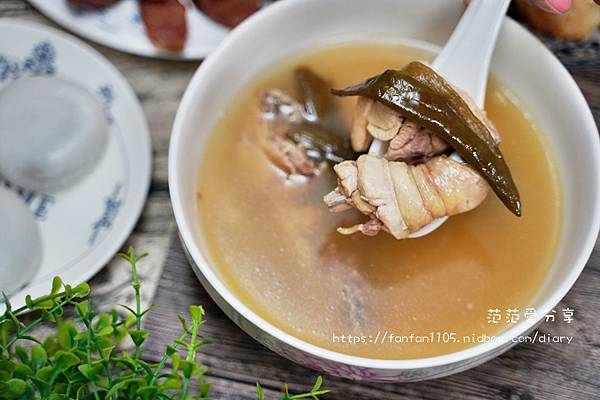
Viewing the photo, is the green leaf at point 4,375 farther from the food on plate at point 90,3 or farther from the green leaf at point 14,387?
the food on plate at point 90,3

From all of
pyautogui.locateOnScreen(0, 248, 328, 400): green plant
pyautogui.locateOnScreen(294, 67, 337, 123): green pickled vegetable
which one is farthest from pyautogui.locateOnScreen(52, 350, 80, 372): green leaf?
pyautogui.locateOnScreen(294, 67, 337, 123): green pickled vegetable

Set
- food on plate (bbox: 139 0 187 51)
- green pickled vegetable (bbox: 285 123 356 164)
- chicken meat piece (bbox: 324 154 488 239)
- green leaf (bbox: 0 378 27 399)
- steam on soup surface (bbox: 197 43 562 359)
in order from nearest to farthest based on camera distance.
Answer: green leaf (bbox: 0 378 27 399) → chicken meat piece (bbox: 324 154 488 239) → steam on soup surface (bbox: 197 43 562 359) → green pickled vegetable (bbox: 285 123 356 164) → food on plate (bbox: 139 0 187 51)

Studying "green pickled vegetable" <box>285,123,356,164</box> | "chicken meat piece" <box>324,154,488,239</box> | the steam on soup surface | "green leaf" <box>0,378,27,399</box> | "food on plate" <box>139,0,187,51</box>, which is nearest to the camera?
"green leaf" <box>0,378,27,399</box>

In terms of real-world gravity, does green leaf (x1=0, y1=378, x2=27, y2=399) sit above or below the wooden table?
above

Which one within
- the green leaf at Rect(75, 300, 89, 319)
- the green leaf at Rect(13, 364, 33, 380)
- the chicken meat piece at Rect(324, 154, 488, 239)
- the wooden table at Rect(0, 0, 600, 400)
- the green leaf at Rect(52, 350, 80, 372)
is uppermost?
A: the chicken meat piece at Rect(324, 154, 488, 239)

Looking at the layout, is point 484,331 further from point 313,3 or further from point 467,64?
point 313,3

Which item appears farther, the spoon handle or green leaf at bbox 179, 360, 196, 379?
the spoon handle

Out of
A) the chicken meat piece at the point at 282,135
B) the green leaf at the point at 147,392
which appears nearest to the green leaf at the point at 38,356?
the green leaf at the point at 147,392

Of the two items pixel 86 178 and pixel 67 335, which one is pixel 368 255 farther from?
pixel 86 178

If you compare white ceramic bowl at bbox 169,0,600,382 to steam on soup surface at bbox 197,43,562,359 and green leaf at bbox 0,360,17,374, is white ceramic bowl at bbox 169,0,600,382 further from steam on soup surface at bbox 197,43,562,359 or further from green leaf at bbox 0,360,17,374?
green leaf at bbox 0,360,17,374
